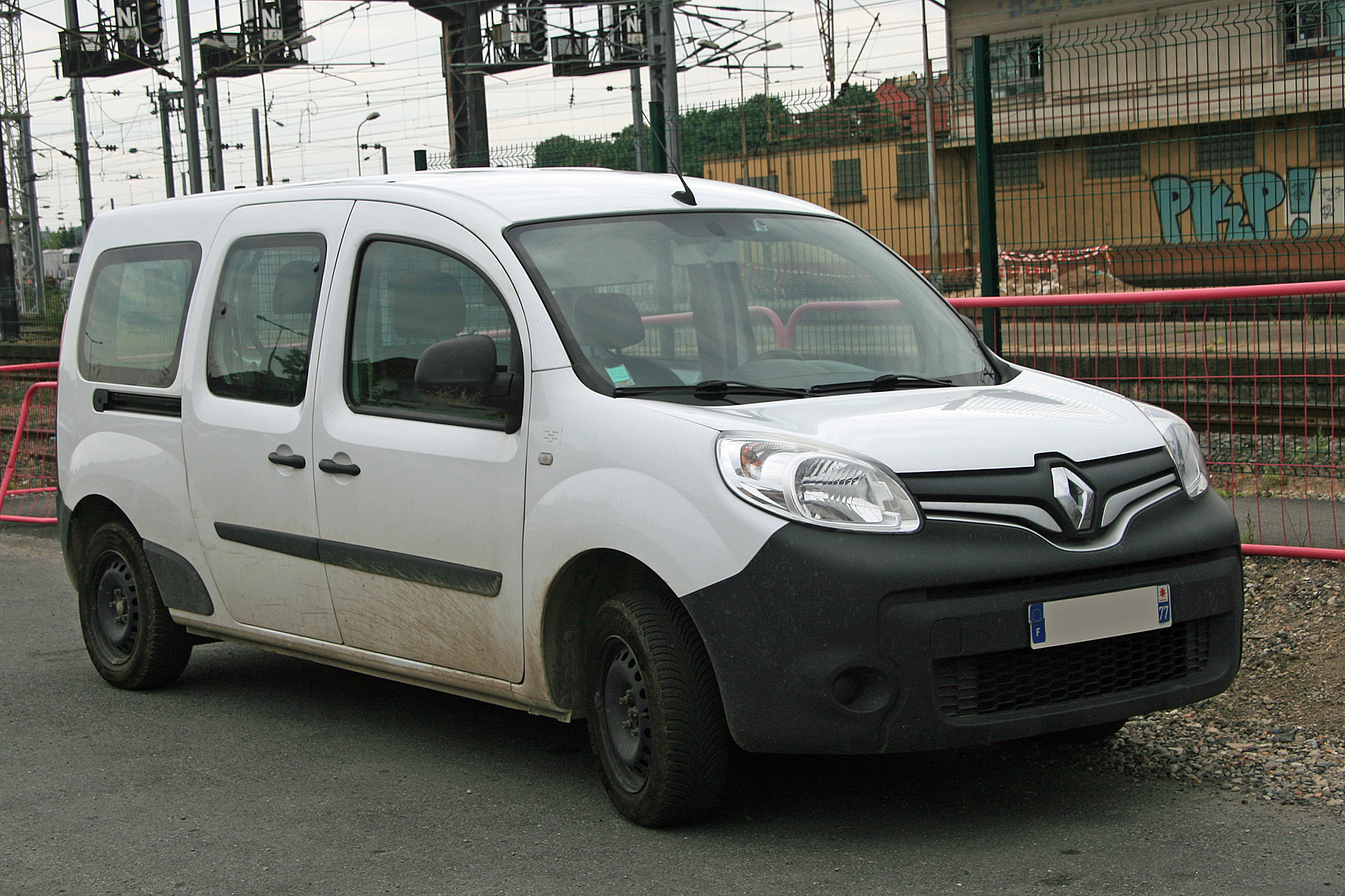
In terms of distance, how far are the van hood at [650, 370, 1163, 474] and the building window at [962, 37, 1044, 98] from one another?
4472 mm

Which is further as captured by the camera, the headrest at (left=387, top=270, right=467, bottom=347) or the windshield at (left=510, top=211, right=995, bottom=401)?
the headrest at (left=387, top=270, right=467, bottom=347)

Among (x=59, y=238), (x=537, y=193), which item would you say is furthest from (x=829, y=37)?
(x=59, y=238)

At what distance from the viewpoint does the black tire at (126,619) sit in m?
5.93

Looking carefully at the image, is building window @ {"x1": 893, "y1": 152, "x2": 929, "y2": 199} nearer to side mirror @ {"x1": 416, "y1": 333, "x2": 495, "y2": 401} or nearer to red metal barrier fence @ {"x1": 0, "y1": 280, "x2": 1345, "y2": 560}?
red metal barrier fence @ {"x1": 0, "y1": 280, "x2": 1345, "y2": 560}

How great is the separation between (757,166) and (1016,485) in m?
6.12

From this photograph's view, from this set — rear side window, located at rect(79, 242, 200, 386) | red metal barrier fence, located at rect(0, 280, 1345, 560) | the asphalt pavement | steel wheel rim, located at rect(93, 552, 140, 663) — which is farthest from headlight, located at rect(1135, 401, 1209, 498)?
steel wheel rim, located at rect(93, 552, 140, 663)

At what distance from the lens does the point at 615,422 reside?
4066 millimetres

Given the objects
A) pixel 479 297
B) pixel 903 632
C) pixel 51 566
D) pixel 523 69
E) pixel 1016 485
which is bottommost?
pixel 51 566

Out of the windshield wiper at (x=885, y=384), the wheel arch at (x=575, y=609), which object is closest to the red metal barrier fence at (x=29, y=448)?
Result: the wheel arch at (x=575, y=609)

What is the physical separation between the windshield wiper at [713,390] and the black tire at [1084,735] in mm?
1426

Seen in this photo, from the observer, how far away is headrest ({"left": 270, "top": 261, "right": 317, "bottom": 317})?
5113 mm

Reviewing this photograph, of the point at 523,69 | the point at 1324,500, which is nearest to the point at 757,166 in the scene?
the point at 1324,500

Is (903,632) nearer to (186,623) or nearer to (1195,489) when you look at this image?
(1195,489)

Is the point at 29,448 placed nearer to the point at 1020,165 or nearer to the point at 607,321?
the point at 1020,165
